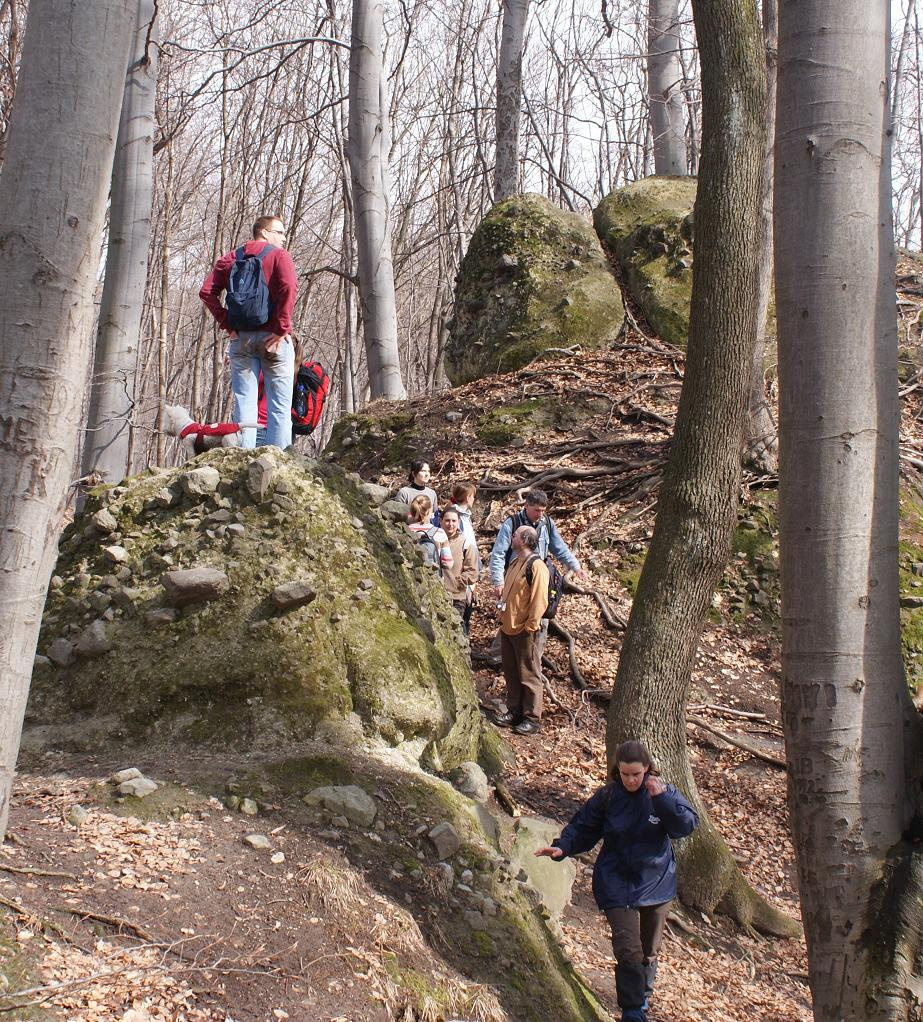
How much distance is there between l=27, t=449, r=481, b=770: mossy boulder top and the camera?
4438 millimetres

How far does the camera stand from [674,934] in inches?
207

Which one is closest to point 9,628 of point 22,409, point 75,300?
point 22,409

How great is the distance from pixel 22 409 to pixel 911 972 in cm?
344

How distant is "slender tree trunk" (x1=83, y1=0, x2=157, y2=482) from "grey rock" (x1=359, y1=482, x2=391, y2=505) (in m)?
2.66

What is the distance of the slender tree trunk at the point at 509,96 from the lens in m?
14.7

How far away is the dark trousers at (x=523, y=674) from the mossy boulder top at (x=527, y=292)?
598 cm

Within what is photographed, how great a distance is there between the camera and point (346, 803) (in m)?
4.00

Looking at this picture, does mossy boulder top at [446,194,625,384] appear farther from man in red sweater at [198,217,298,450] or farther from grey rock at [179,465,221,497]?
grey rock at [179,465,221,497]

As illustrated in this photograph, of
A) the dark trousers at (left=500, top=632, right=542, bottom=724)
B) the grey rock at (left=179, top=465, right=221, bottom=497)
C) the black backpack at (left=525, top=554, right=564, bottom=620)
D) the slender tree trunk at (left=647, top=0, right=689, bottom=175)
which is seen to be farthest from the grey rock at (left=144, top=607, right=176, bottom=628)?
the slender tree trunk at (left=647, top=0, right=689, bottom=175)

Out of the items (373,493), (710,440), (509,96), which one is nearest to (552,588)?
(373,493)

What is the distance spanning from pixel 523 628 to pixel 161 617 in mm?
3226

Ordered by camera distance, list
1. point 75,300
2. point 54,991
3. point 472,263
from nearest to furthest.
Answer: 1. point 54,991
2. point 75,300
3. point 472,263

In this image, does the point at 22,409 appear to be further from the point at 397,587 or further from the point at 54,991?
the point at 397,587

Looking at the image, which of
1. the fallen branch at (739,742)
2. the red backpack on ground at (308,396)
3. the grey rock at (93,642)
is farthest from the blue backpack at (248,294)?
the fallen branch at (739,742)
